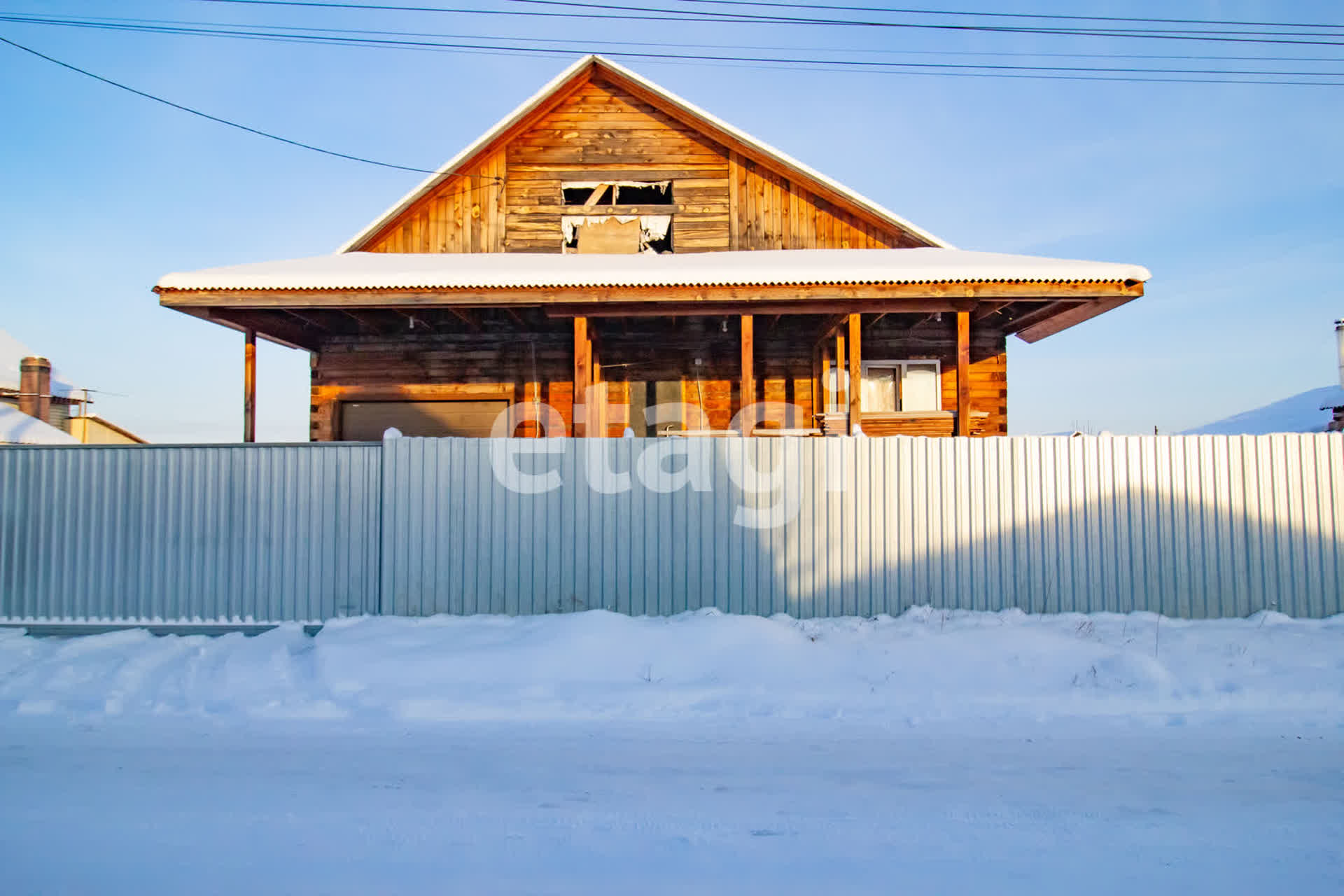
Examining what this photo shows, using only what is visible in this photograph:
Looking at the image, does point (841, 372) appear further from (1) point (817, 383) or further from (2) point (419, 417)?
(2) point (419, 417)

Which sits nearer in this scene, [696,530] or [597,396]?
[696,530]

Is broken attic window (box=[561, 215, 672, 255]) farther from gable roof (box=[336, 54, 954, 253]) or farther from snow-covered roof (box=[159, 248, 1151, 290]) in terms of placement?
snow-covered roof (box=[159, 248, 1151, 290])

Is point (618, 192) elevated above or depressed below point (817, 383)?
above

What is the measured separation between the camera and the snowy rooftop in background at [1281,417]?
65.9 metres

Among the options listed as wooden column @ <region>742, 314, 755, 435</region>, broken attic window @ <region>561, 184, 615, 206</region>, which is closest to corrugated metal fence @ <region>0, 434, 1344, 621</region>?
wooden column @ <region>742, 314, 755, 435</region>

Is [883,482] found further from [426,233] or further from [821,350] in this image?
[426,233]

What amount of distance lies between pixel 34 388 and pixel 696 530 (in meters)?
33.1

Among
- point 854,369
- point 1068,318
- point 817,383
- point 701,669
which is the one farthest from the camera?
point 817,383

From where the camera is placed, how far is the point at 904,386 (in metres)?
12.4

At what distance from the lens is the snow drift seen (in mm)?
4980

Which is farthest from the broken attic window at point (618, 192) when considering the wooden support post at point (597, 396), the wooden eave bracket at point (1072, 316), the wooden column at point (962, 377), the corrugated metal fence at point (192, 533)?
the corrugated metal fence at point (192, 533)

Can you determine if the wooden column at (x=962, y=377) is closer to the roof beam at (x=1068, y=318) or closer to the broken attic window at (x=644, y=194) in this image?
the roof beam at (x=1068, y=318)

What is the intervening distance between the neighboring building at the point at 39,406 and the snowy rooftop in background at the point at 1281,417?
80.7 m

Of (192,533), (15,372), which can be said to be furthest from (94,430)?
(192,533)
